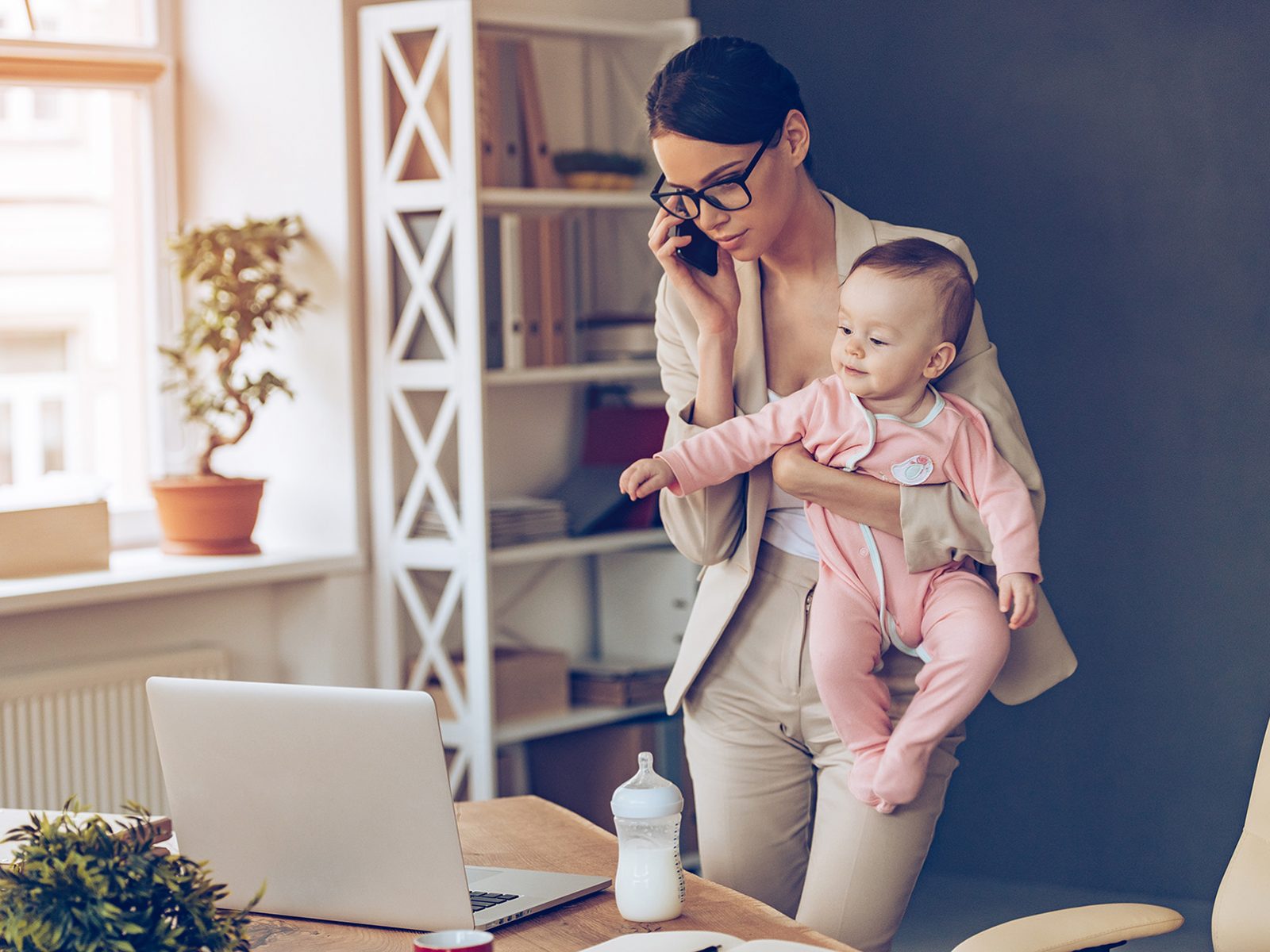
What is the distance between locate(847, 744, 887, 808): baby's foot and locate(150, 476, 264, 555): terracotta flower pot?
6.57 feet

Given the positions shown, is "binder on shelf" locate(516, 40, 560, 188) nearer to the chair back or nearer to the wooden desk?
the wooden desk

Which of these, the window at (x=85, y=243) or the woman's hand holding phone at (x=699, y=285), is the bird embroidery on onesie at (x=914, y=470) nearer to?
the woman's hand holding phone at (x=699, y=285)

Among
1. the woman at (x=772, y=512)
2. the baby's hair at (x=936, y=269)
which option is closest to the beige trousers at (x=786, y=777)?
the woman at (x=772, y=512)

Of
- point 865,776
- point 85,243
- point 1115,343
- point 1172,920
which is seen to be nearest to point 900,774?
point 865,776

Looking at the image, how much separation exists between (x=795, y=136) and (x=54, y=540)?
2.08 metres

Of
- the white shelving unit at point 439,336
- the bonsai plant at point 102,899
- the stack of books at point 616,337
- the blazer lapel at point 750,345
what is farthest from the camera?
the stack of books at point 616,337

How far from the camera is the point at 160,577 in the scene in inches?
125

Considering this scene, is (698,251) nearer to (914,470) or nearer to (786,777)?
(914,470)

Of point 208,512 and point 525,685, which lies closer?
point 208,512

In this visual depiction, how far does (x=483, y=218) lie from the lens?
338cm

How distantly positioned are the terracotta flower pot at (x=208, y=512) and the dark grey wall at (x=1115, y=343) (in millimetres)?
1710

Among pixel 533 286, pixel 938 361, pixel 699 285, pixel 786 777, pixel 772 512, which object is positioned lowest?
pixel 786 777

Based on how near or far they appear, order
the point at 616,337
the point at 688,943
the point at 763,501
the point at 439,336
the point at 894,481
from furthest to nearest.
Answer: the point at 616,337, the point at 439,336, the point at 763,501, the point at 894,481, the point at 688,943

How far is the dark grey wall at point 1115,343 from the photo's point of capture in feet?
11.2
